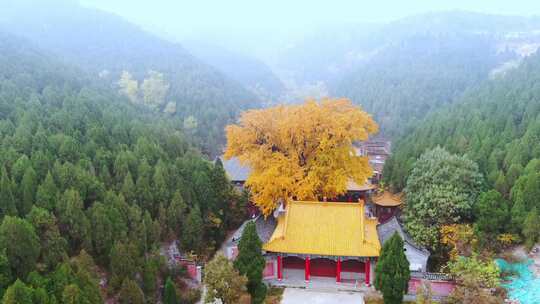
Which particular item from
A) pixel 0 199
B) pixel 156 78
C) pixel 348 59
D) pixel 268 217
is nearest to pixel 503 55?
pixel 348 59

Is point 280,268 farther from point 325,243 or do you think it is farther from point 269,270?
point 325,243

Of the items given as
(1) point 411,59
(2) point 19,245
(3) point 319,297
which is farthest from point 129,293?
(1) point 411,59

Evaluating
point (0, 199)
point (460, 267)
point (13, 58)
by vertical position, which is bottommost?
point (460, 267)

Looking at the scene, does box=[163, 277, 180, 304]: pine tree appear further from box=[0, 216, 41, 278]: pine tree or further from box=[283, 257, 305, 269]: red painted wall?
box=[283, 257, 305, 269]: red painted wall

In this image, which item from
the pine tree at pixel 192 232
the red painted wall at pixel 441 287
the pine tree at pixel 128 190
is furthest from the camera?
the pine tree at pixel 192 232

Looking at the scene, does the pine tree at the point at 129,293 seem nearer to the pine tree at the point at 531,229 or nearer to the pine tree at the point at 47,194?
the pine tree at the point at 47,194

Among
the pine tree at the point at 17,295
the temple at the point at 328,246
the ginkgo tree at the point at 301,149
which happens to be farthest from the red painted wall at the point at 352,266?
the pine tree at the point at 17,295

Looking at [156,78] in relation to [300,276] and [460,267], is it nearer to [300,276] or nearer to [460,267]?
[300,276]
